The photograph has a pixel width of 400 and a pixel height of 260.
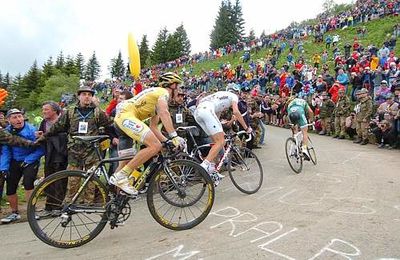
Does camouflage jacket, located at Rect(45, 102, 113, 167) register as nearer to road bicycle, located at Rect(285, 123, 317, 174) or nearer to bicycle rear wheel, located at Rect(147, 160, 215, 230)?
bicycle rear wheel, located at Rect(147, 160, 215, 230)

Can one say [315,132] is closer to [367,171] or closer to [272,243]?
[367,171]

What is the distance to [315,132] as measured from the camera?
760 inches

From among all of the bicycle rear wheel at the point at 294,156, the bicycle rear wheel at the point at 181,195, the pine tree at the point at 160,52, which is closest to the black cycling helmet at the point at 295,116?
the bicycle rear wheel at the point at 294,156

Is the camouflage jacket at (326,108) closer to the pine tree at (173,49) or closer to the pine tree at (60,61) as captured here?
the pine tree at (173,49)

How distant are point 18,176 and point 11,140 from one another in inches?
25.6

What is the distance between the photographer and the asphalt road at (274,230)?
4832 millimetres

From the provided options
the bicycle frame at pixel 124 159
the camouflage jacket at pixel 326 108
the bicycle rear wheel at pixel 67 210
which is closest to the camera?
the bicycle rear wheel at pixel 67 210

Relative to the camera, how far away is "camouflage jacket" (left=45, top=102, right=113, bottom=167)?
7.03 metres

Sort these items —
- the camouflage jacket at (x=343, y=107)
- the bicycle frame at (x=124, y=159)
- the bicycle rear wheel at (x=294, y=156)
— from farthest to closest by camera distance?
the camouflage jacket at (x=343, y=107), the bicycle rear wheel at (x=294, y=156), the bicycle frame at (x=124, y=159)

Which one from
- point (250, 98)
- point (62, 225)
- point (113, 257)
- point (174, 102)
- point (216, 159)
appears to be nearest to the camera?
point (113, 257)

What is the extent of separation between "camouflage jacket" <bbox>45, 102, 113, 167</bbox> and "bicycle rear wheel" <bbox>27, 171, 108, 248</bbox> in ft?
5.48

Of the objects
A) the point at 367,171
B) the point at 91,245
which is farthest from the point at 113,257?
the point at 367,171

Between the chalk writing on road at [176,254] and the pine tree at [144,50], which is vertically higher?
the pine tree at [144,50]

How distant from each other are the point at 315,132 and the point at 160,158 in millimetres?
14846
